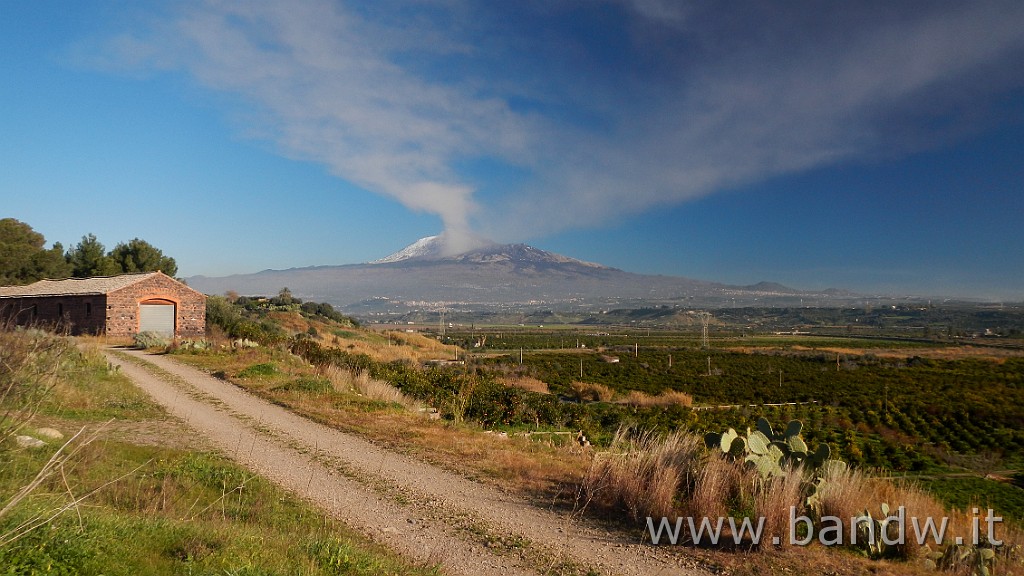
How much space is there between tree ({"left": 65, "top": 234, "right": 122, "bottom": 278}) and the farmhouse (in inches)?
382

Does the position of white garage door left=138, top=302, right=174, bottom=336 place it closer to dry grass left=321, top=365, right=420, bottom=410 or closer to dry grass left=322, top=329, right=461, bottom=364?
dry grass left=322, top=329, right=461, bottom=364

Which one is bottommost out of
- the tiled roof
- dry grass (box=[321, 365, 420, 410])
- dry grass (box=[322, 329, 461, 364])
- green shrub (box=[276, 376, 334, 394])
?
dry grass (box=[322, 329, 461, 364])

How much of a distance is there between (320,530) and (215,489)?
6.04 feet

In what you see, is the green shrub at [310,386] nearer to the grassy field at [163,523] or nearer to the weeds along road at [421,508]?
the weeds along road at [421,508]

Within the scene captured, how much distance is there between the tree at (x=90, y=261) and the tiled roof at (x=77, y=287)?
825cm

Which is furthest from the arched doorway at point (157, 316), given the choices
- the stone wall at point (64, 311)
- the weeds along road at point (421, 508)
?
the weeds along road at point (421, 508)

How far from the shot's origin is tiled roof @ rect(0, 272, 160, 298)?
2809cm

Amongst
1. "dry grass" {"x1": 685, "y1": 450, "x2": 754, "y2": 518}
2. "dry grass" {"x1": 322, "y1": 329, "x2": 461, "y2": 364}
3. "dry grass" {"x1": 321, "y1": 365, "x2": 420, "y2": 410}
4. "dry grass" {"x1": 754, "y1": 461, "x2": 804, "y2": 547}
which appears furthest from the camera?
"dry grass" {"x1": 322, "y1": 329, "x2": 461, "y2": 364}

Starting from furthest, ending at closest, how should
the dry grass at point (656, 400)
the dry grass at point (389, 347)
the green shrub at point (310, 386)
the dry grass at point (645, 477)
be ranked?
1. the dry grass at point (389, 347)
2. the dry grass at point (656, 400)
3. the green shrub at point (310, 386)
4. the dry grass at point (645, 477)

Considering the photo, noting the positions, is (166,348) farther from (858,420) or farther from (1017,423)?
(1017,423)

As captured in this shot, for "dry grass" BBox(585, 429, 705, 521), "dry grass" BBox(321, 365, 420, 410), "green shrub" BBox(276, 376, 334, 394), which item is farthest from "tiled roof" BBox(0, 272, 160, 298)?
"dry grass" BBox(585, 429, 705, 521)

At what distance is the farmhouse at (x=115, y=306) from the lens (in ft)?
91.0

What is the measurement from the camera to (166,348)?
23.7m

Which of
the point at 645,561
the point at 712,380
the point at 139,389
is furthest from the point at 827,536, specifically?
the point at 712,380
